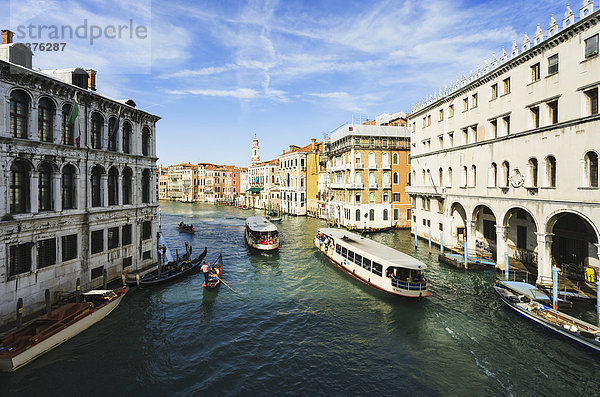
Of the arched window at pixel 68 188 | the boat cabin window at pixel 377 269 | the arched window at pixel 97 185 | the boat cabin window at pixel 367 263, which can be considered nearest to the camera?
the arched window at pixel 68 188

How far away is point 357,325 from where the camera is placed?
16.3 metres

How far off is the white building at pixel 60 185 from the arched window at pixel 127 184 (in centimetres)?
7

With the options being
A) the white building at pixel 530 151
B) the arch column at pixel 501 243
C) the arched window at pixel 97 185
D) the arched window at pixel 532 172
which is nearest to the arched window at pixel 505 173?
the white building at pixel 530 151

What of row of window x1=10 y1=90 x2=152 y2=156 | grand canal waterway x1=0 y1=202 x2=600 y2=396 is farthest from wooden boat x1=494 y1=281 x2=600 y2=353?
row of window x1=10 y1=90 x2=152 y2=156

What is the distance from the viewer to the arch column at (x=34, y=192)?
15.0 m

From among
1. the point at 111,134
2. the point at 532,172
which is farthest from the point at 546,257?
the point at 111,134

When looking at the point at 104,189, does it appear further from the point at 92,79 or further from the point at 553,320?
the point at 553,320

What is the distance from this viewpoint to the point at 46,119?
16000 millimetres

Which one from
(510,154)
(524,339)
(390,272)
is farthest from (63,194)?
(510,154)

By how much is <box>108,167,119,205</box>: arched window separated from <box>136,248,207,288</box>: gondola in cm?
539

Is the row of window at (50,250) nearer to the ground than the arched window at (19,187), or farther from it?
nearer to the ground

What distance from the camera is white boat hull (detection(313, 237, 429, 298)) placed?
18906 mm

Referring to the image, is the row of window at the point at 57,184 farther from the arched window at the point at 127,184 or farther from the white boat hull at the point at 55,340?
the white boat hull at the point at 55,340

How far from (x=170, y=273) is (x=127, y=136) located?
997cm
